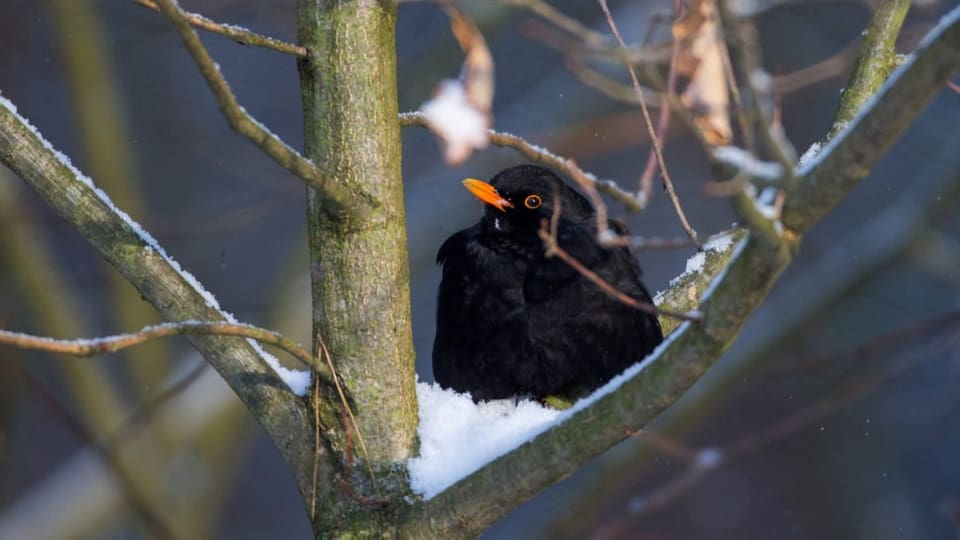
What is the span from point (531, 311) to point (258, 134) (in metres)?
1.62

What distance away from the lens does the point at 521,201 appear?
3877 millimetres

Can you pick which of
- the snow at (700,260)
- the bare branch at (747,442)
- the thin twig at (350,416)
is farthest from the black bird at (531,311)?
the thin twig at (350,416)

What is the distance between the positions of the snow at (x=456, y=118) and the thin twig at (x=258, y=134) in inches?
14.7

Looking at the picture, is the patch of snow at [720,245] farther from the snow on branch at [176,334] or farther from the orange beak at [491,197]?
the snow on branch at [176,334]

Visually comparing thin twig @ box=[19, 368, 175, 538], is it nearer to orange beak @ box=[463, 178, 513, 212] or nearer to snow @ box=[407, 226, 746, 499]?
orange beak @ box=[463, 178, 513, 212]

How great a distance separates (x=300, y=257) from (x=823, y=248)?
12.3 ft

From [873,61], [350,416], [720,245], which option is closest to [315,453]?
[350,416]

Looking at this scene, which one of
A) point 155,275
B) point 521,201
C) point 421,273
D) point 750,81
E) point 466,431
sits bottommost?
point 750,81

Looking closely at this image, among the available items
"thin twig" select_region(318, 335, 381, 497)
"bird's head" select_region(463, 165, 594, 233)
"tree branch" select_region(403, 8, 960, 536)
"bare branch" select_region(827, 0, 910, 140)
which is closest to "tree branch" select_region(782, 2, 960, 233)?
"tree branch" select_region(403, 8, 960, 536)

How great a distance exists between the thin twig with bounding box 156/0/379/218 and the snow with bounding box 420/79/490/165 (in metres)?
0.37

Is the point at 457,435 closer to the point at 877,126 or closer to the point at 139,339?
the point at 139,339

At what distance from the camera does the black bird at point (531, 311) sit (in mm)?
3584

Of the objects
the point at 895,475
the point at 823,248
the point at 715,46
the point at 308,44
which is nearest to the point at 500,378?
the point at 308,44

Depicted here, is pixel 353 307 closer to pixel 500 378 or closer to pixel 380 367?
pixel 380 367
